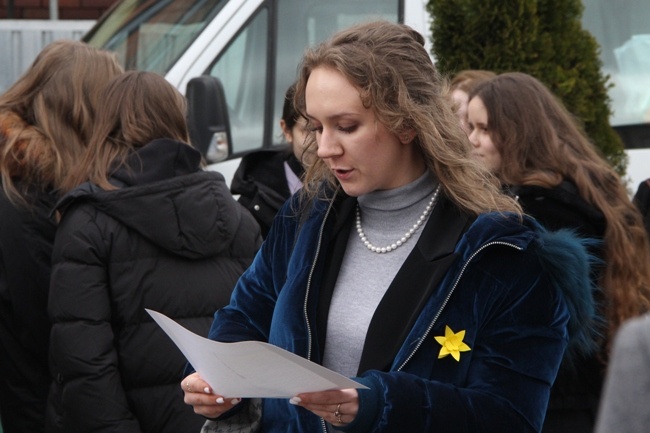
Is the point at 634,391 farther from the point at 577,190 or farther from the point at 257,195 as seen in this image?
the point at 257,195

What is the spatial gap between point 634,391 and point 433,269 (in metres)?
1.25

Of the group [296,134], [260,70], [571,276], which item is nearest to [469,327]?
[571,276]

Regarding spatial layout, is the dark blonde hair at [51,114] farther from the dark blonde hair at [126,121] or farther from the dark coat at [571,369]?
the dark coat at [571,369]

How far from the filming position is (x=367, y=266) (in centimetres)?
232

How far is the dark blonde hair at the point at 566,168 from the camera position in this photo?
11.5 ft

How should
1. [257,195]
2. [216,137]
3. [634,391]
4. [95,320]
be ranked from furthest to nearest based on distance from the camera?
[216,137] → [257,195] → [95,320] → [634,391]

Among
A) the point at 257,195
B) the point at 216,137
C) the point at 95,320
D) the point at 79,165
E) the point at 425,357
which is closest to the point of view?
the point at 425,357

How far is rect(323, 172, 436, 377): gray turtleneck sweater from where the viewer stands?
224 cm

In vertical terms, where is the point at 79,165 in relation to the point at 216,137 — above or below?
above

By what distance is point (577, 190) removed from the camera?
145 inches

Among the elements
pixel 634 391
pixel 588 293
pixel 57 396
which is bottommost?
pixel 57 396

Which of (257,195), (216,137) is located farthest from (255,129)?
(257,195)

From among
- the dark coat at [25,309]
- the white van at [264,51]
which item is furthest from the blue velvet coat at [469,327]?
the white van at [264,51]

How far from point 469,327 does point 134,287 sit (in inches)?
59.7
